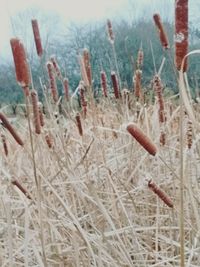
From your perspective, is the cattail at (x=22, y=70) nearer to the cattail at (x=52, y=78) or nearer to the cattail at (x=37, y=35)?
the cattail at (x=37, y=35)

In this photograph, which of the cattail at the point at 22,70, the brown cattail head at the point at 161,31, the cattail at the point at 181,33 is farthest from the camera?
the brown cattail head at the point at 161,31

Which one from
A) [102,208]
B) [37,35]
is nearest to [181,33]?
[102,208]

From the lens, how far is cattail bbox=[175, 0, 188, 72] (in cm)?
51

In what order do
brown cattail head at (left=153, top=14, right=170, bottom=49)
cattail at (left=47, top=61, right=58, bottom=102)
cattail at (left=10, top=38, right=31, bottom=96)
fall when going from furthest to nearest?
cattail at (left=47, top=61, right=58, bottom=102) → brown cattail head at (left=153, top=14, right=170, bottom=49) → cattail at (left=10, top=38, right=31, bottom=96)

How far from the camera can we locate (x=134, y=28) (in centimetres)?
441

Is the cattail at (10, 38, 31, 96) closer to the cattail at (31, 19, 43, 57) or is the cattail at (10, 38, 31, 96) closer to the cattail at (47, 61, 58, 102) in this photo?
the cattail at (31, 19, 43, 57)

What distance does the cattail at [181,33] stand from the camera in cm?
51

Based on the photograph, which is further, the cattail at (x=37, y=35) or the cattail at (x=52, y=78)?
the cattail at (x=52, y=78)

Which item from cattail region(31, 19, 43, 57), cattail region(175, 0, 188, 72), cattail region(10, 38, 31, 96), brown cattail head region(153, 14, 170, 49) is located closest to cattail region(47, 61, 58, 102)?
cattail region(31, 19, 43, 57)

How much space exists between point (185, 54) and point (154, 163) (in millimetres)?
1077

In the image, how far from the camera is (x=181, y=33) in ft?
1.66

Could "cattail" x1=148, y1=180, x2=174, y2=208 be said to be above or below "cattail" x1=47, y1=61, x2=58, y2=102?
below

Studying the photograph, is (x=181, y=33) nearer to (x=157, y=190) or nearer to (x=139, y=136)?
(x=139, y=136)

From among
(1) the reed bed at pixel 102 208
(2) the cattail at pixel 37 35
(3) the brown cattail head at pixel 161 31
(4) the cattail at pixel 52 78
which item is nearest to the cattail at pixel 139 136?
(1) the reed bed at pixel 102 208
